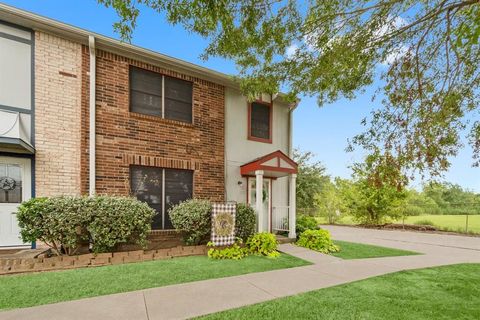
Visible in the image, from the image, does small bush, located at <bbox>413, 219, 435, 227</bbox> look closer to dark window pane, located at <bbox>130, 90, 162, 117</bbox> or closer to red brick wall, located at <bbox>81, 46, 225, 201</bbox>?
red brick wall, located at <bbox>81, 46, 225, 201</bbox>

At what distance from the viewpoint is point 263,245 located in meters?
7.37

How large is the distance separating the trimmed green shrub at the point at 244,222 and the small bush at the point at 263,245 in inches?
16.6

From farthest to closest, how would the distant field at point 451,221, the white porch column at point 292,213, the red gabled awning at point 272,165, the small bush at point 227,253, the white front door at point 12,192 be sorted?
the distant field at point 451,221 → the white porch column at point 292,213 → the red gabled awning at point 272,165 → the small bush at point 227,253 → the white front door at point 12,192

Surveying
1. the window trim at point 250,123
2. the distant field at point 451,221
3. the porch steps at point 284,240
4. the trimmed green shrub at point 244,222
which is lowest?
the distant field at point 451,221

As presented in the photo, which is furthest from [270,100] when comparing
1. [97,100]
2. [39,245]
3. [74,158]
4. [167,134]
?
[39,245]

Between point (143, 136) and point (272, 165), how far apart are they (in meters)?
4.15

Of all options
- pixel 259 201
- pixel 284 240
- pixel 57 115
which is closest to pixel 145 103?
pixel 57 115

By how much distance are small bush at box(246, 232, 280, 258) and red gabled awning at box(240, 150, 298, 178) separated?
2230 millimetres

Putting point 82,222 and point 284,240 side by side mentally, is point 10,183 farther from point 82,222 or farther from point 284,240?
point 284,240

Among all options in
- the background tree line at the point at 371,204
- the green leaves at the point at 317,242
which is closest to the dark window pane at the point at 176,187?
the green leaves at the point at 317,242

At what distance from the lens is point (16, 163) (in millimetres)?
6715

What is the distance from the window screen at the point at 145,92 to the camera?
26.1 ft

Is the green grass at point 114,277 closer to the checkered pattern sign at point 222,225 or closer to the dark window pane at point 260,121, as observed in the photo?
the checkered pattern sign at point 222,225

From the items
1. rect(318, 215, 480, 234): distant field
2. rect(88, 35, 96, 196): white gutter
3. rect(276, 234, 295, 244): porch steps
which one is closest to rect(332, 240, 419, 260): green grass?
rect(276, 234, 295, 244): porch steps
